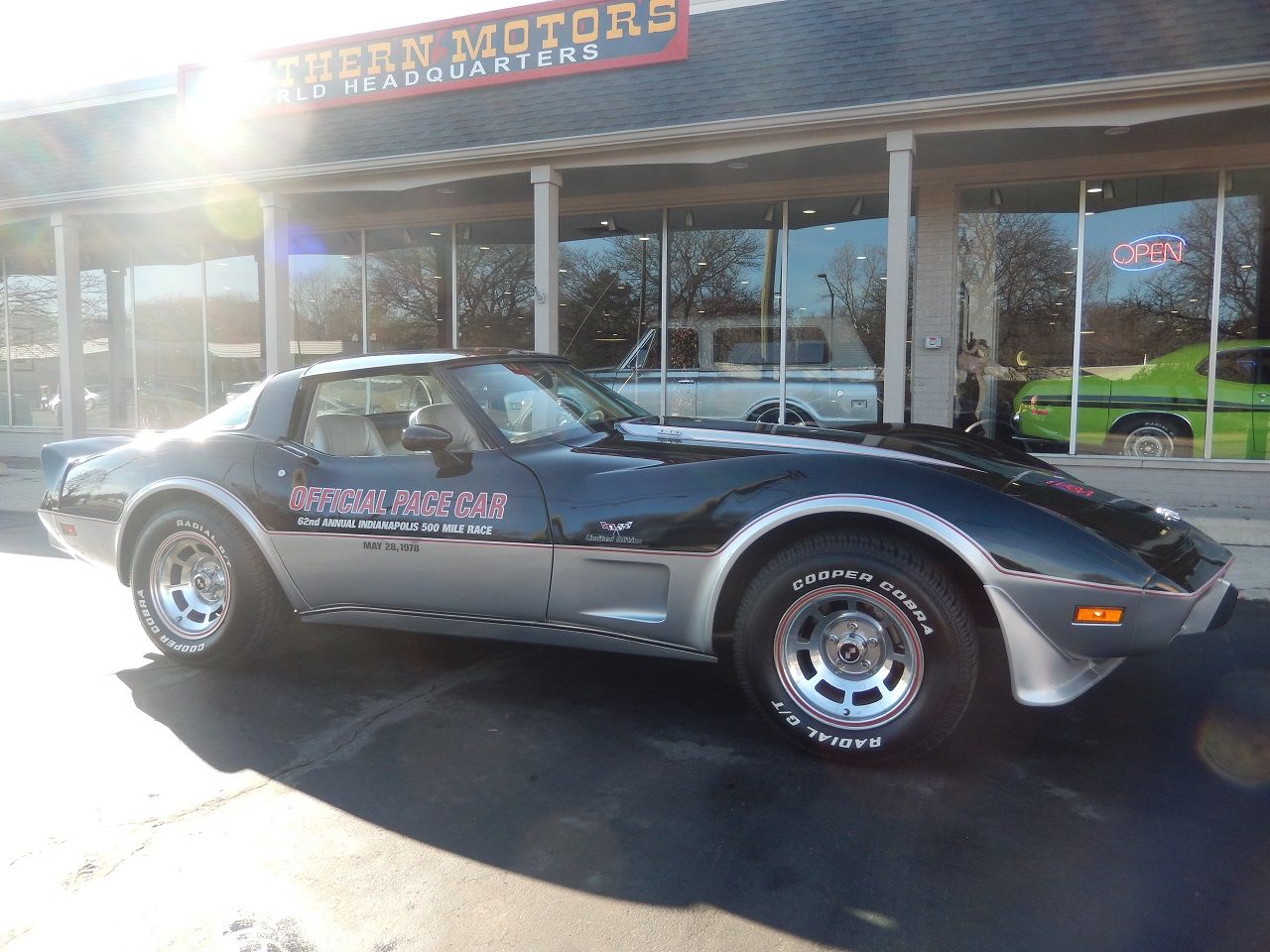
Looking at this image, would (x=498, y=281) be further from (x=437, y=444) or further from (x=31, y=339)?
(x=437, y=444)

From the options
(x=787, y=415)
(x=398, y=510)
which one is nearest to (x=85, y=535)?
(x=398, y=510)

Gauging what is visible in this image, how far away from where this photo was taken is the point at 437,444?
3857 mm

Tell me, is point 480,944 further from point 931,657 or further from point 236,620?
point 236,620

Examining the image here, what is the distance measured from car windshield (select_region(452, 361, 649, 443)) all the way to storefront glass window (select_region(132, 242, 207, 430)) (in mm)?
12185

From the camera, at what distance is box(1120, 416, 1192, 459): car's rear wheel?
9.49 meters

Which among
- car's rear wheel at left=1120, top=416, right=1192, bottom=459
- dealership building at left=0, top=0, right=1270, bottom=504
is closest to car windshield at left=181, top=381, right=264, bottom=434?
dealership building at left=0, top=0, right=1270, bottom=504

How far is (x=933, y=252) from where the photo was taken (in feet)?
33.0

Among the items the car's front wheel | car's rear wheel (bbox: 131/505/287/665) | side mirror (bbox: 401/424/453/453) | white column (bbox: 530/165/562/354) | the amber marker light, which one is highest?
white column (bbox: 530/165/562/354)

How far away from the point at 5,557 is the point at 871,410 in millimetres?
8323

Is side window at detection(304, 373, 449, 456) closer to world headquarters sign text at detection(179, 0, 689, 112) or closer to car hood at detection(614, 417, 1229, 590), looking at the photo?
car hood at detection(614, 417, 1229, 590)

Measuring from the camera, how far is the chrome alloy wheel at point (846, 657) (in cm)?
324

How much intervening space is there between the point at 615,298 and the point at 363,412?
785 cm

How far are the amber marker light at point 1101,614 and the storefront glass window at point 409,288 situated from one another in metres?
11.2

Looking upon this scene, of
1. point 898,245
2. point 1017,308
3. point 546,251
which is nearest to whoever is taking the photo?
point 898,245
